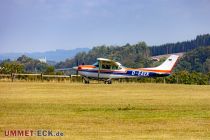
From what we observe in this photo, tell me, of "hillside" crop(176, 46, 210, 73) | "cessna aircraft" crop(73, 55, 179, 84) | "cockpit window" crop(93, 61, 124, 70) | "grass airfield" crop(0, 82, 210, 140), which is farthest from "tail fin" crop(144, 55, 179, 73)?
"hillside" crop(176, 46, 210, 73)

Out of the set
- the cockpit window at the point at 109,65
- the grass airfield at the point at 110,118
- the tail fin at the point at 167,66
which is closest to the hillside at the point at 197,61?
the tail fin at the point at 167,66

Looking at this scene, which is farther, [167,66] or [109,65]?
[167,66]

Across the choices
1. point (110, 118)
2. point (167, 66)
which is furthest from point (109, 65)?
point (110, 118)

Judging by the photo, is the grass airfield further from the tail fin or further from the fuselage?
the tail fin

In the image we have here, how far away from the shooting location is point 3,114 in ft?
61.0

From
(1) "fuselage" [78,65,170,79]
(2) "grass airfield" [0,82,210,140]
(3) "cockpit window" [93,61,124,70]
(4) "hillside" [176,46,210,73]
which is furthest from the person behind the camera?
(4) "hillside" [176,46,210,73]

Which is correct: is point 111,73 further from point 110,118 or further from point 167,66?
point 110,118

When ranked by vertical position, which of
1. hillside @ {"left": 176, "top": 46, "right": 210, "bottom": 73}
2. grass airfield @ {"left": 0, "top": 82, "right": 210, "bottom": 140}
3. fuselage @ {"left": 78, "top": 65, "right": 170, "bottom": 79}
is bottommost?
grass airfield @ {"left": 0, "top": 82, "right": 210, "bottom": 140}

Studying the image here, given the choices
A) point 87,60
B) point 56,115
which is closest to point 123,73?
point 56,115

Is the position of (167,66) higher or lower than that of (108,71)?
higher

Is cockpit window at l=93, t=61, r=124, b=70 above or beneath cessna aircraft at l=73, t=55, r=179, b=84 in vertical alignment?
above

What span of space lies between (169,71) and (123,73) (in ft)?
15.6

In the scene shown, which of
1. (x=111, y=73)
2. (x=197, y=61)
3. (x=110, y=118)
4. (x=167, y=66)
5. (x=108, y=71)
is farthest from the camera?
(x=197, y=61)

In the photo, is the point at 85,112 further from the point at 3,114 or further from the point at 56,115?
the point at 3,114
